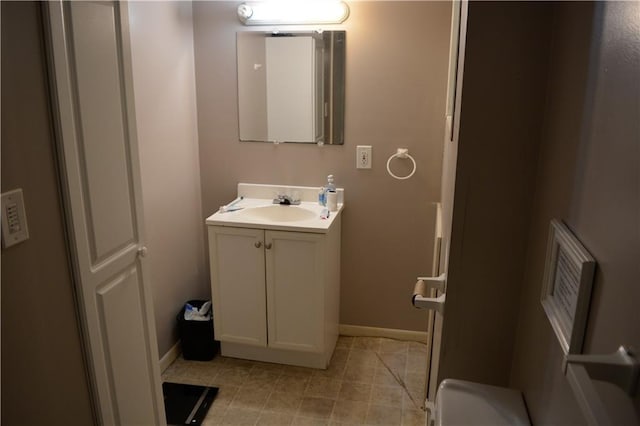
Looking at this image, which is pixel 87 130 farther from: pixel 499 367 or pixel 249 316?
pixel 249 316

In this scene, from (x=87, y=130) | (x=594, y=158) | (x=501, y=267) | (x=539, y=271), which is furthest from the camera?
(x=87, y=130)

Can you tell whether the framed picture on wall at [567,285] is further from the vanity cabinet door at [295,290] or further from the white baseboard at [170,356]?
the white baseboard at [170,356]

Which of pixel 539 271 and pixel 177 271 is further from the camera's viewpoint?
pixel 177 271

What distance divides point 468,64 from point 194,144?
207 cm

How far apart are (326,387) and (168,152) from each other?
1.49 m

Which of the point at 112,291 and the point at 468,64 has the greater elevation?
the point at 468,64

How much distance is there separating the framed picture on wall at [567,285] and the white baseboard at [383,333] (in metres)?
2.06

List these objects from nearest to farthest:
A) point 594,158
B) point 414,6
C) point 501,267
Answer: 1. point 594,158
2. point 501,267
3. point 414,6

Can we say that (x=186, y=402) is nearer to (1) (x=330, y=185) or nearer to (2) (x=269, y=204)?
(2) (x=269, y=204)

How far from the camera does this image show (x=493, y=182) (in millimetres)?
1244

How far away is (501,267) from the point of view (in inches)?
51.0

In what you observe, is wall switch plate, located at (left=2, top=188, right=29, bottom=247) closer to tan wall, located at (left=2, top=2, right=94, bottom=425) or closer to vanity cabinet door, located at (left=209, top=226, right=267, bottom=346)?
tan wall, located at (left=2, top=2, right=94, bottom=425)

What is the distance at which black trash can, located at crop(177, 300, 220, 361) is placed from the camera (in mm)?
2781

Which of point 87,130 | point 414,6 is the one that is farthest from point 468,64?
point 414,6
